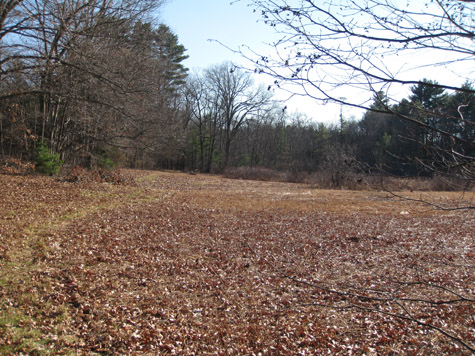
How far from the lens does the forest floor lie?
431 centimetres

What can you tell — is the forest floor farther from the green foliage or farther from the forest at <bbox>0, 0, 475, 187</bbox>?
the green foliage

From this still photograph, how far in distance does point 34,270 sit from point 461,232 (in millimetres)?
12306

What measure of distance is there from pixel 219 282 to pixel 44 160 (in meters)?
13.0

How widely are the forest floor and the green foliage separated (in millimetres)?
3715

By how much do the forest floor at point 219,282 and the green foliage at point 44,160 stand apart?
371 centimetres

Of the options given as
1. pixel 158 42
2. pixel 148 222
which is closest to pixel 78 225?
pixel 148 222

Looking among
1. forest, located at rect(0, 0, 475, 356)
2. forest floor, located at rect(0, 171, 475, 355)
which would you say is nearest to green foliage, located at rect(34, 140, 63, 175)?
forest, located at rect(0, 0, 475, 356)

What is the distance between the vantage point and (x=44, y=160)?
1584 cm

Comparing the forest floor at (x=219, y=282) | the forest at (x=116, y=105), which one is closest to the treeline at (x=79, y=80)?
the forest at (x=116, y=105)

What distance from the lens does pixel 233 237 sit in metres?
9.55

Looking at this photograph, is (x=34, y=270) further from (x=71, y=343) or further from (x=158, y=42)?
(x=158, y=42)

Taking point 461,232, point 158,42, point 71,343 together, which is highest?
point 158,42

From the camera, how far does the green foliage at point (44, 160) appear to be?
51.7 feet

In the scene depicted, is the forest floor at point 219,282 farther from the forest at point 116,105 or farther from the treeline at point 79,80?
the treeline at point 79,80
